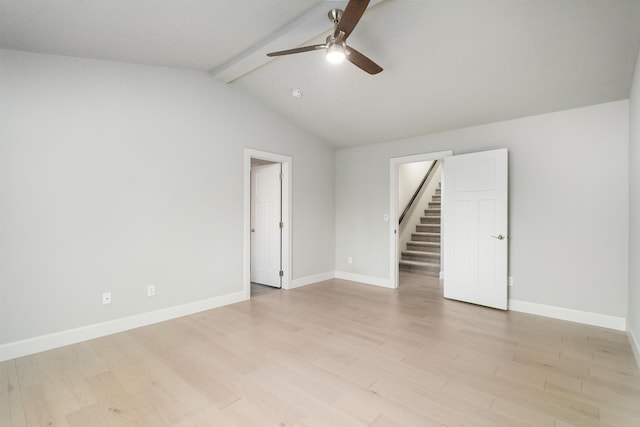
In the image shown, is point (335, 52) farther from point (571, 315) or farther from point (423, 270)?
point (423, 270)

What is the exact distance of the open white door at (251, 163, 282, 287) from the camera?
201 inches

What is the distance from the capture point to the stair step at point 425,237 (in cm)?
675

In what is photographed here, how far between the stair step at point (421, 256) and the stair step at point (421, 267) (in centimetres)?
18

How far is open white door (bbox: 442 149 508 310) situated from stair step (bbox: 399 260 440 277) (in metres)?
1.72

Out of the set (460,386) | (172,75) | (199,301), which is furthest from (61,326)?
(460,386)

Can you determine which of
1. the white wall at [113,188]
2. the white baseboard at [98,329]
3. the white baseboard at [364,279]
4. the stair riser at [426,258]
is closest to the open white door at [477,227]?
the white baseboard at [364,279]

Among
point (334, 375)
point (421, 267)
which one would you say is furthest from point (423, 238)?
point (334, 375)

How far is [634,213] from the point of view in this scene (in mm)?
2838

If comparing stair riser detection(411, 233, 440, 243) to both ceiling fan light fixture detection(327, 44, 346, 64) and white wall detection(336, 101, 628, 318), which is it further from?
ceiling fan light fixture detection(327, 44, 346, 64)

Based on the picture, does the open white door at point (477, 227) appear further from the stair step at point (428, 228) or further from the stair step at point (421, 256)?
the stair step at point (428, 228)

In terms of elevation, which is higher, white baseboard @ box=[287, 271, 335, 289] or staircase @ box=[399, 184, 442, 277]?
staircase @ box=[399, 184, 442, 277]

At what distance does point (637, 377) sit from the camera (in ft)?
7.75

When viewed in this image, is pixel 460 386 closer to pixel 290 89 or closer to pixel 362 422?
pixel 362 422

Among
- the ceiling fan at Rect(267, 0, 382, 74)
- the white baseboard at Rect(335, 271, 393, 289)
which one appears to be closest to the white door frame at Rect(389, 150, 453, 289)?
the white baseboard at Rect(335, 271, 393, 289)
